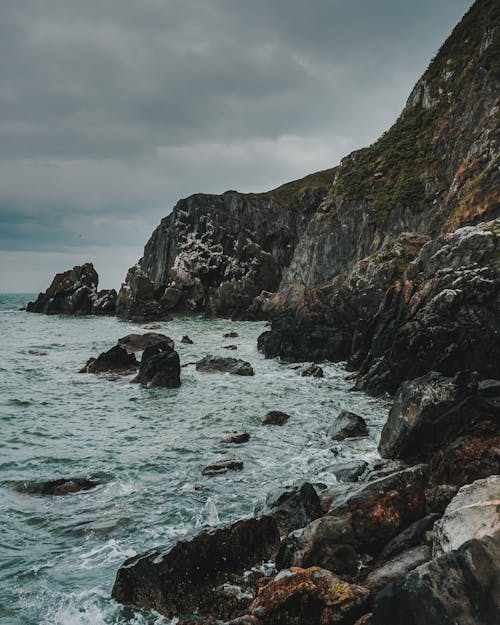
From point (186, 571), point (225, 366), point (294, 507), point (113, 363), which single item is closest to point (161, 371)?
point (225, 366)

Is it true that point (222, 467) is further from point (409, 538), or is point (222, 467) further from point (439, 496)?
point (409, 538)

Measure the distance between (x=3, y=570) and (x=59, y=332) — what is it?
61.8 m

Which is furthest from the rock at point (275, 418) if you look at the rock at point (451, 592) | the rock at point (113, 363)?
the rock at point (113, 363)

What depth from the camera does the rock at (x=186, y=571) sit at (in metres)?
8.78

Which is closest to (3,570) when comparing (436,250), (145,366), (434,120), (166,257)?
(145,366)

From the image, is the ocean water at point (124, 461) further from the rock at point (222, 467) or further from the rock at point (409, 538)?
the rock at point (409, 538)

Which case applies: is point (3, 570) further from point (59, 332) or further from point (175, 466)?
point (59, 332)

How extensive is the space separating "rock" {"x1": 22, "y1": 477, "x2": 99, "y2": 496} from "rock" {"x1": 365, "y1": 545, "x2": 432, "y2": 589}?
413 inches

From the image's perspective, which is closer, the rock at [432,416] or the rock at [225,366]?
the rock at [432,416]

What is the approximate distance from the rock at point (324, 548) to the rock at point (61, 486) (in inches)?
319

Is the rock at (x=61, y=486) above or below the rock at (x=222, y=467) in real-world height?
below

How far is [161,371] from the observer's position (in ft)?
103

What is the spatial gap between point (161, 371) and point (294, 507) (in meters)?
21.2

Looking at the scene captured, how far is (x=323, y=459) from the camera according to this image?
16.8 m
